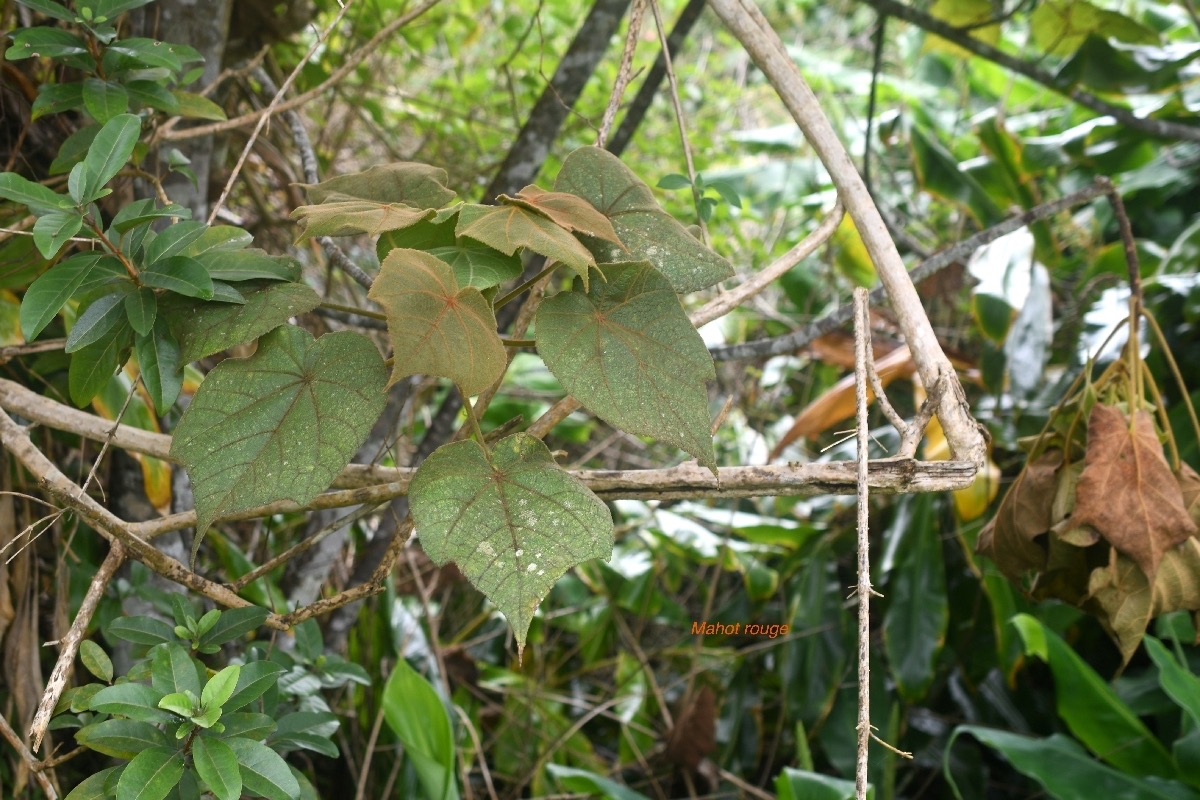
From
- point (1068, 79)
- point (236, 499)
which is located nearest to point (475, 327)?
point (236, 499)

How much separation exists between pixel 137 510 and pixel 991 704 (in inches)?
62.3

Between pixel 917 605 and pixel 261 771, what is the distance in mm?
1326

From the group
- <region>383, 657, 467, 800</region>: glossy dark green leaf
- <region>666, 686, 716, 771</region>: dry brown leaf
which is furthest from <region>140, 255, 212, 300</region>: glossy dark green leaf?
<region>666, 686, 716, 771</region>: dry brown leaf

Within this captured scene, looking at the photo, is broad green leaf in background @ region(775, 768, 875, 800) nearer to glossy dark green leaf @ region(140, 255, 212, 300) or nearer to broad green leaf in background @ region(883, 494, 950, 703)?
broad green leaf in background @ region(883, 494, 950, 703)

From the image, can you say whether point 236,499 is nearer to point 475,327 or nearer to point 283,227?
Answer: point 475,327

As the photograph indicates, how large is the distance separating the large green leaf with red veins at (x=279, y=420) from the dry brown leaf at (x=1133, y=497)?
0.62 metres

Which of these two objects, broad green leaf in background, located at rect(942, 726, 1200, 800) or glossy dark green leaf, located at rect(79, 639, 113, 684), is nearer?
glossy dark green leaf, located at rect(79, 639, 113, 684)

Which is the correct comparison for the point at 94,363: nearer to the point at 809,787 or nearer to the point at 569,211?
the point at 569,211

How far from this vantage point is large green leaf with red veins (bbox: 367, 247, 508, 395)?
0.47m

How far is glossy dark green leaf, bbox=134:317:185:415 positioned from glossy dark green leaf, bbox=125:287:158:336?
0.05 feet

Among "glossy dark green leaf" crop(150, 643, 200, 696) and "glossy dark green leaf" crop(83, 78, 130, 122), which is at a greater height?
"glossy dark green leaf" crop(83, 78, 130, 122)

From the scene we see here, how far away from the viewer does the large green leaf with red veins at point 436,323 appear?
1.53ft

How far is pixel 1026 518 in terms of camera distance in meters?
0.86

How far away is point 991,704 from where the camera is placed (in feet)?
5.87
